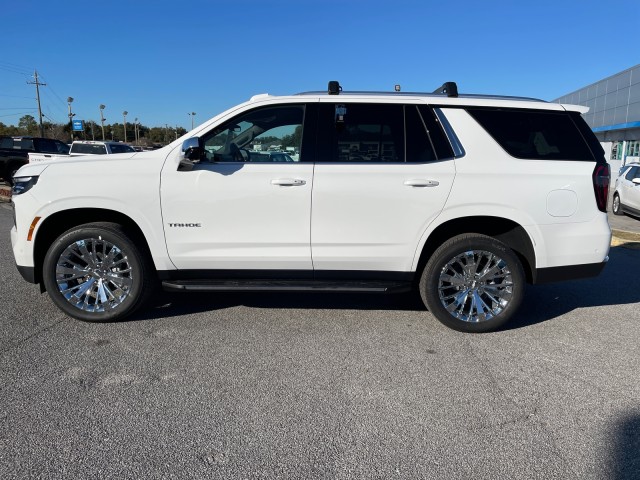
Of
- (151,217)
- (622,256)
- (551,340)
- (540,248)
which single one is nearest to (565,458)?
(551,340)

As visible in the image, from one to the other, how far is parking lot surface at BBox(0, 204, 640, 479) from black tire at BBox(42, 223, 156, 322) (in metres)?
0.18

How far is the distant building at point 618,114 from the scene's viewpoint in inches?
1387

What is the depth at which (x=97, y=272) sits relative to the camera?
4301 mm

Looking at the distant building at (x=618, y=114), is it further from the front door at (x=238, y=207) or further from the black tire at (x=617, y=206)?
the front door at (x=238, y=207)

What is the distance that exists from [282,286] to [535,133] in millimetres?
2627

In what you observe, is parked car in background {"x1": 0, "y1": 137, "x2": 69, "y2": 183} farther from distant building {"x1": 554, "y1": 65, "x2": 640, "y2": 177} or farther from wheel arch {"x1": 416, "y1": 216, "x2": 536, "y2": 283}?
distant building {"x1": 554, "y1": 65, "x2": 640, "y2": 177}

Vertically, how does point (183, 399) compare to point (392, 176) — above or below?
below

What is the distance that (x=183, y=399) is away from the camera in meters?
3.08

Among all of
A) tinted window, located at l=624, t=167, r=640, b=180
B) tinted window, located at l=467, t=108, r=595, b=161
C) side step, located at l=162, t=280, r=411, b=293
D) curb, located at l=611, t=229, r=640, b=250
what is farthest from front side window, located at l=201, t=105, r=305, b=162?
tinted window, located at l=624, t=167, r=640, b=180

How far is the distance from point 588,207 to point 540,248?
538 mm

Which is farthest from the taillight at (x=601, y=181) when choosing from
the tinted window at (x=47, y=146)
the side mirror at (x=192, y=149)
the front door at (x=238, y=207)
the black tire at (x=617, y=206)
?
the tinted window at (x=47, y=146)

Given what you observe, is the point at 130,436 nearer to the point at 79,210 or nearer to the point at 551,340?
the point at 79,210

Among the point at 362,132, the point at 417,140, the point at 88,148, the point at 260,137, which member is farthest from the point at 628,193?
the point at 88,148

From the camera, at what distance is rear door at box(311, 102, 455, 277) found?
4.10 metres
